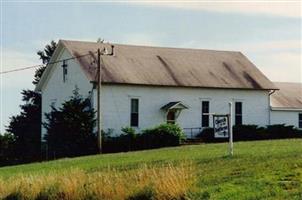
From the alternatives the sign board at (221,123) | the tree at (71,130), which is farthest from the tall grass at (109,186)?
the tree at (71,130)

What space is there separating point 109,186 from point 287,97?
43705 mm

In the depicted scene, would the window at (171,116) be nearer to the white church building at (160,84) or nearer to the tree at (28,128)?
the white church building at (160,84)

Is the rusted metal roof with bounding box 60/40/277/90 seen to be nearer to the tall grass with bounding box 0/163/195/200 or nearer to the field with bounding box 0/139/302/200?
the tall grass with bounding box 0/163/195/200

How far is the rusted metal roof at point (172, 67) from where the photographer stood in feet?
176

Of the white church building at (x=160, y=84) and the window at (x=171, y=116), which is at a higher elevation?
the white church building at (x=160, y=84)

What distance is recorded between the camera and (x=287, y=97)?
61844 mm

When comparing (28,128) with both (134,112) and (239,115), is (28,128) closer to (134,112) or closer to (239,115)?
(134,112)

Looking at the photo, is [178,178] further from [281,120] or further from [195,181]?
[281,120]

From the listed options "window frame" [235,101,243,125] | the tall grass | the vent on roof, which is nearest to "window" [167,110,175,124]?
"window frame" [235,101,243,125]

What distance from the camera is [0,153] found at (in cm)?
5656

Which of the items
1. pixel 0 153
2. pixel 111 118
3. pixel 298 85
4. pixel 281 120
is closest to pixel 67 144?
pixel 111 118

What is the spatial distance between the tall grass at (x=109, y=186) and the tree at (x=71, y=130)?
24.2m

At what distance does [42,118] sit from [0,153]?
6.67 meters

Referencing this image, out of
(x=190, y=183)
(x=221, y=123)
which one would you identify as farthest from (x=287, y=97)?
(x=190, y=183)
